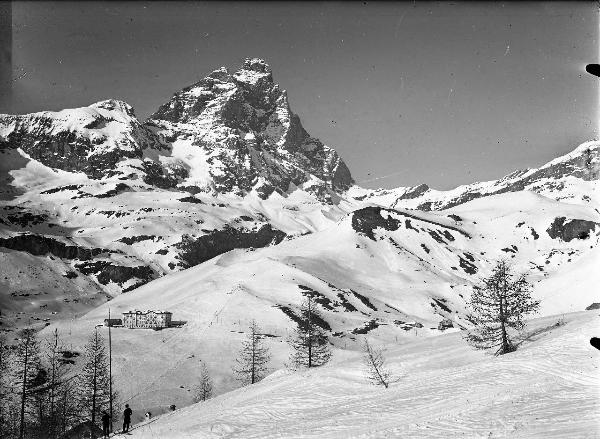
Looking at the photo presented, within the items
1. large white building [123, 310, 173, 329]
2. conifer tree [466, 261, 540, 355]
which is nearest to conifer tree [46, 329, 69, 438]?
large white building [123, 310, 173, 329]

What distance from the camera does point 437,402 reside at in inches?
1091

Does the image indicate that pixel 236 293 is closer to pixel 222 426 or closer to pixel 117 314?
pixel 117 314

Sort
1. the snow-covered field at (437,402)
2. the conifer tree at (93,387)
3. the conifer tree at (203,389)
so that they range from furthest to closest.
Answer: the conifer tree at (203,389) < the conifer tree at (93,387) < the snow-covered field at (437,402)

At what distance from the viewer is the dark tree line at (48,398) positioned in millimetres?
66100

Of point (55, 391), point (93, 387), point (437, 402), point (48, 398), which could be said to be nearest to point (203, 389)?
point (48, 398)

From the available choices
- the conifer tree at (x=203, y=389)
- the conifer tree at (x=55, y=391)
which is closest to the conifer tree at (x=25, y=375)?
the conifer tree at (x=55, y=391)

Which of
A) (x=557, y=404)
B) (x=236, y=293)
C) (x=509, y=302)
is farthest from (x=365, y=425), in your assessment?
(x=236, y=293)

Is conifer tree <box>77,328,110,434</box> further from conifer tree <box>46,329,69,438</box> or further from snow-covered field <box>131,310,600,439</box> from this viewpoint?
snow-covered field <box>131,310,600,439</box>

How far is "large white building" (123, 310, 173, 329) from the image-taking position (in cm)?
13862

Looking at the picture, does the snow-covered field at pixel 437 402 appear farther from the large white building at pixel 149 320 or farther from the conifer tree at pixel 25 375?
the large white building at pixel 149 320

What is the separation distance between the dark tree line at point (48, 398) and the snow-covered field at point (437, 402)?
2501cm

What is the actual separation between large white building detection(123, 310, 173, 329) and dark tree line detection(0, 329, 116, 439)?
89.4 feet

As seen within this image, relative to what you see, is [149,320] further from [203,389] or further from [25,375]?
[25,375]

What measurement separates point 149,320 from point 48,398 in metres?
60.4
